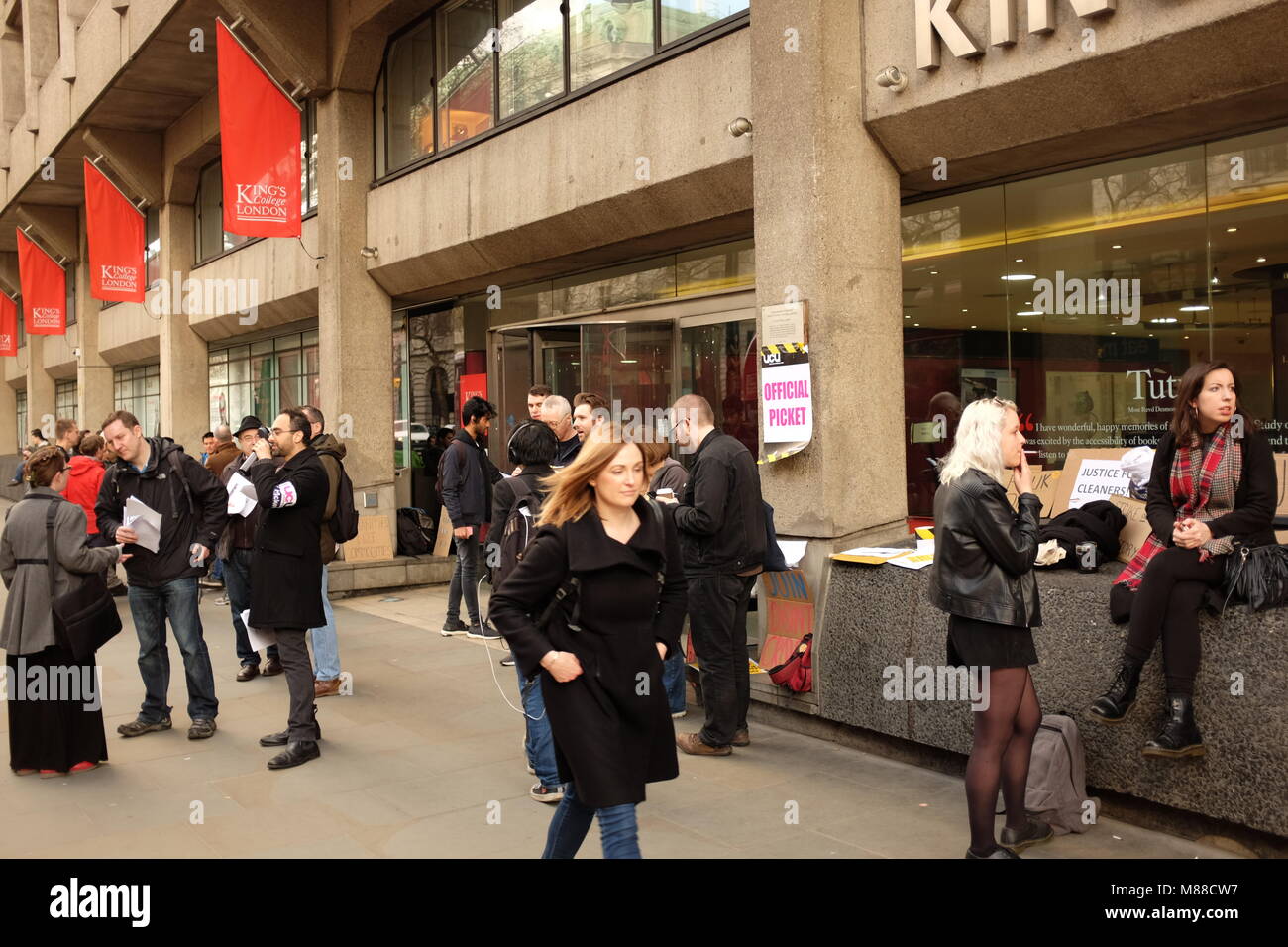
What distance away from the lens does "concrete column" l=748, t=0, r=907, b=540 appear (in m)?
7.32

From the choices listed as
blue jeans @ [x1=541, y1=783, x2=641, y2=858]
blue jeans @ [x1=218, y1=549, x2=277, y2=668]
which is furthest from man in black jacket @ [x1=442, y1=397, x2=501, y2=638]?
blue jeans @ [x1=541, y1=783, x2=641, y2=858]

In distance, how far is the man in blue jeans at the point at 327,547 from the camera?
7746mm

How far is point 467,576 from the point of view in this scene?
10984mm

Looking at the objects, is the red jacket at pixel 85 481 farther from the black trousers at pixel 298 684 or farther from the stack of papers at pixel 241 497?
the black trousers at pixel 298 684

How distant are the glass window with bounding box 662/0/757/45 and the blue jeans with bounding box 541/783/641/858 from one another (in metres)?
6.78

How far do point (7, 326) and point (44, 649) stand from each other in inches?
1262

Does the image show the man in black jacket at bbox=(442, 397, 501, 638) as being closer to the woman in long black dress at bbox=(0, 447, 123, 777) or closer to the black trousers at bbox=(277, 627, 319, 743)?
the black trousers at bbox=(277, 627, 319, 743)

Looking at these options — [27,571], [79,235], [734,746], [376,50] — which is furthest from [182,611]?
[79,235]

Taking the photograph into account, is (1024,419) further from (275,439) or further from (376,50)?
(376,50)

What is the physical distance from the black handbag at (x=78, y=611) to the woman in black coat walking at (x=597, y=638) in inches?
143

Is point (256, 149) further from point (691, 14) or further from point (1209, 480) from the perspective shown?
point (1209, 480)

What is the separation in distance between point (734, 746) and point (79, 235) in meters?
29.5

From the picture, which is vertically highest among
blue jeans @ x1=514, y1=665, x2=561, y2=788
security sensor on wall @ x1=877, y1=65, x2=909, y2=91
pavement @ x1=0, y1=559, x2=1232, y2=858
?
security sensor on wall @ x1=877, y1=65, x2=909, y2=91
